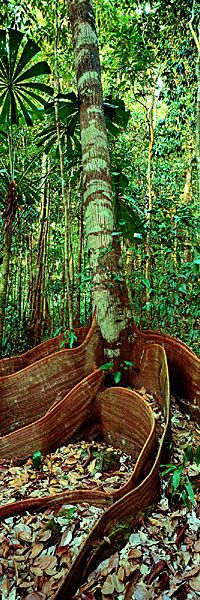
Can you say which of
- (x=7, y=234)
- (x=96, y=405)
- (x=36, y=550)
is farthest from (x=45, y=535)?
(x=7, y=234)

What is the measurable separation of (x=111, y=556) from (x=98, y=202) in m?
1.99

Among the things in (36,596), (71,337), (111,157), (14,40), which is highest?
(14,40)

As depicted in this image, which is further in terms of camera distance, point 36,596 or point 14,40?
point 14,40

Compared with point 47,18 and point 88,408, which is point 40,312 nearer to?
point 88,408

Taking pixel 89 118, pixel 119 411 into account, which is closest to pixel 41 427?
pixel 119 411

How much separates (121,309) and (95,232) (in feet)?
1.76

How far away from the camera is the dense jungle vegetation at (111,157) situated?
9.80ft

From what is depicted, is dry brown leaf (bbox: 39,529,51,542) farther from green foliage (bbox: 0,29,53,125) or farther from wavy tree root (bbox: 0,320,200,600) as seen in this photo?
green foliage (bbox: 0,29,53,125)

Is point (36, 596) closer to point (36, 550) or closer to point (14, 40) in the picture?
point (36, 550)

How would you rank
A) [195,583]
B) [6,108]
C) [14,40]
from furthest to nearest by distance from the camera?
Result: [6,108]
[14,40]
[195,583]

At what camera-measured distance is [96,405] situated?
2.53 meters

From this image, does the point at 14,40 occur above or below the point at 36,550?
above

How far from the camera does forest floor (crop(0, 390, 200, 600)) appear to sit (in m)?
1.49

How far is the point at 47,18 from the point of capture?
14.6ft
